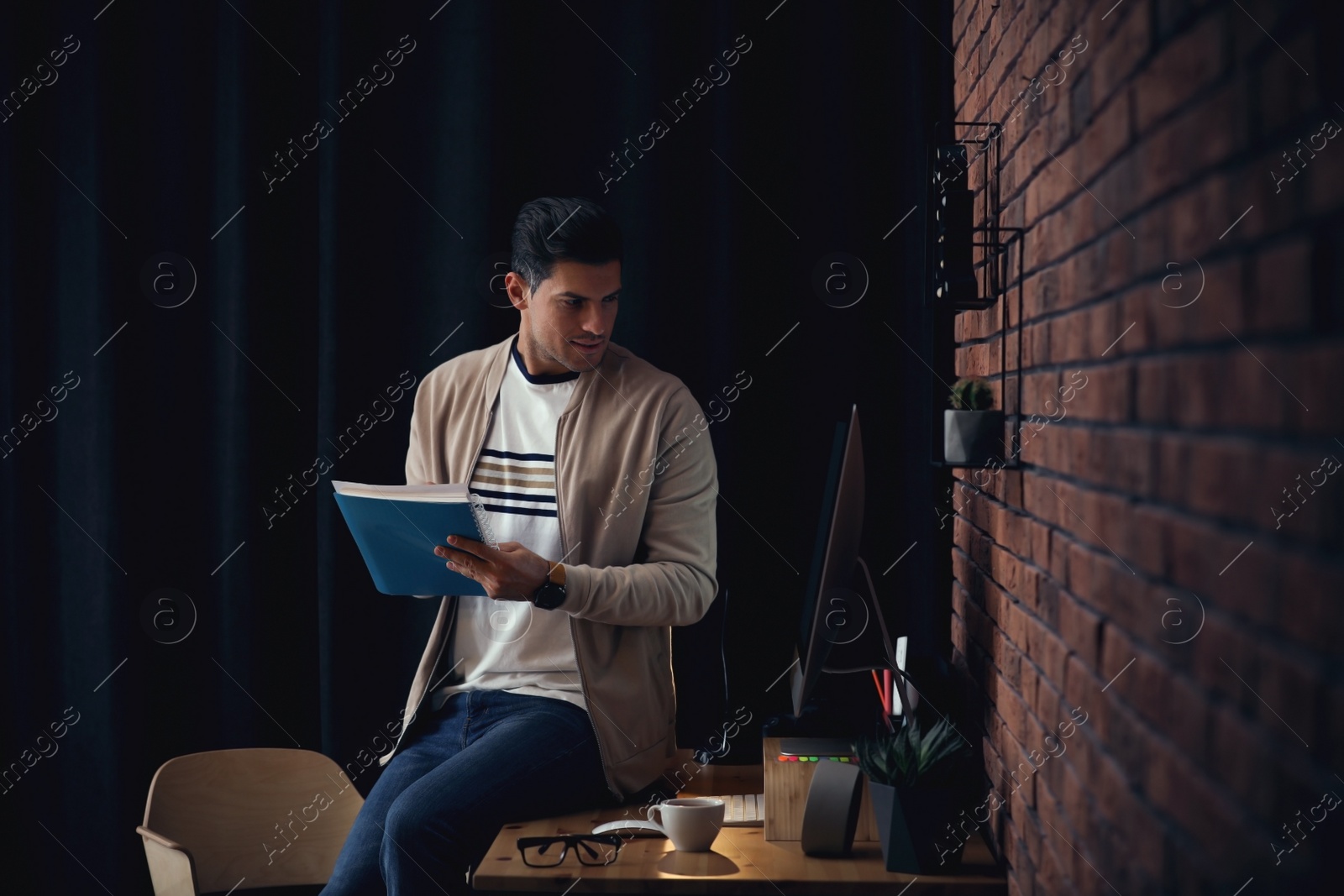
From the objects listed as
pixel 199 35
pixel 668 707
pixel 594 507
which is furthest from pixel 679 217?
pixel 199 35

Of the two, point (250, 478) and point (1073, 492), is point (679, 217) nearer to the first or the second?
point (250, 478)

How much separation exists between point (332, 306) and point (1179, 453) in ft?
6.87

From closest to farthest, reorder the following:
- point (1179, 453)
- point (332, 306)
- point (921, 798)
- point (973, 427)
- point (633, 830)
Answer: point (1179, 453)
point (921, 798)
point (973, 427)
point (633, 830)
point (332, 306)

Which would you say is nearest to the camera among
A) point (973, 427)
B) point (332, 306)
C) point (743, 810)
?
point (973, 427)

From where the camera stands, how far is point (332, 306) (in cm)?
244

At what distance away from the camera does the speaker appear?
1.38 metres

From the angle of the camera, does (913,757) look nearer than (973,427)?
Yes

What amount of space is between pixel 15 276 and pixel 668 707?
2024 millimetres

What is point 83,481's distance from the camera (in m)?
2.57

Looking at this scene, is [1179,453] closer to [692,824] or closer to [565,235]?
[692,824]

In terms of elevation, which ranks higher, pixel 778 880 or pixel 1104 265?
pixel 1104 265

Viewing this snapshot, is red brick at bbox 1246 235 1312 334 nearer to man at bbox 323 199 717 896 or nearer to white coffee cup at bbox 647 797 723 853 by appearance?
white coffee cup at bbox 647 797 723 853

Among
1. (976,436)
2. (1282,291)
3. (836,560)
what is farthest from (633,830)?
(1282,291)

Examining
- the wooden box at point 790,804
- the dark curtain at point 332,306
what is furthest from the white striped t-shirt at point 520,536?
the dark curtain at point 332,306
